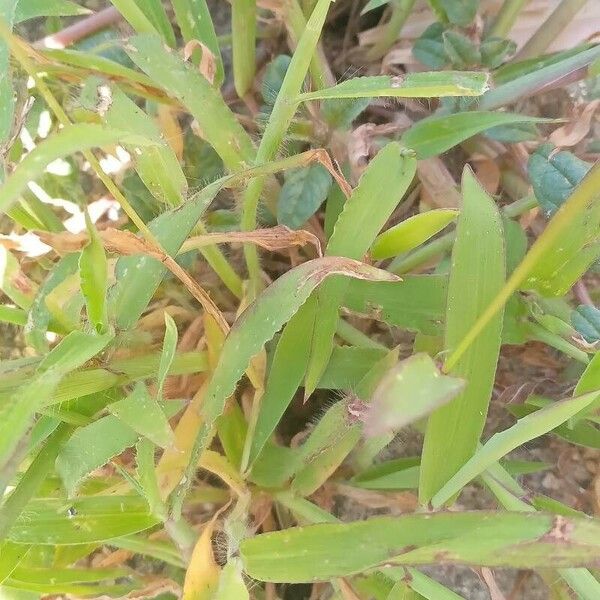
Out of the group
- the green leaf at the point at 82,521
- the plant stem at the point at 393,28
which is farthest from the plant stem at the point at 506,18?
the green leaf at the point at 82,521

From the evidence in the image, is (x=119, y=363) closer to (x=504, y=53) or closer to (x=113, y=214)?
(x=113, y=214)

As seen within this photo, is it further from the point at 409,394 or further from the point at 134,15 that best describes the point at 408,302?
the point at 134,15

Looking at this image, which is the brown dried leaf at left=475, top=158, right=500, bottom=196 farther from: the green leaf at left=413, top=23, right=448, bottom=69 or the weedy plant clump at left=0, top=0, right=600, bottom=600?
the green leaf at left=413, top=23, right=448, bottom=69

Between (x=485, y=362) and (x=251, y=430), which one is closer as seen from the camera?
(x=485, y=362)

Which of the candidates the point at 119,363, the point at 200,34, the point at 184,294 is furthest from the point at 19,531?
the point at 200,34

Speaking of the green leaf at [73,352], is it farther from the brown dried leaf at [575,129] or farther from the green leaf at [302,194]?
the brown dried leaf at [575,129]

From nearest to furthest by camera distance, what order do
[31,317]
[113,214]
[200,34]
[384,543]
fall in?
[384,543] → [31,317] → [200,34] → [113,214]

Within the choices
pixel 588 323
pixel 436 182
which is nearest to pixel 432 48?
pixel 436 182
